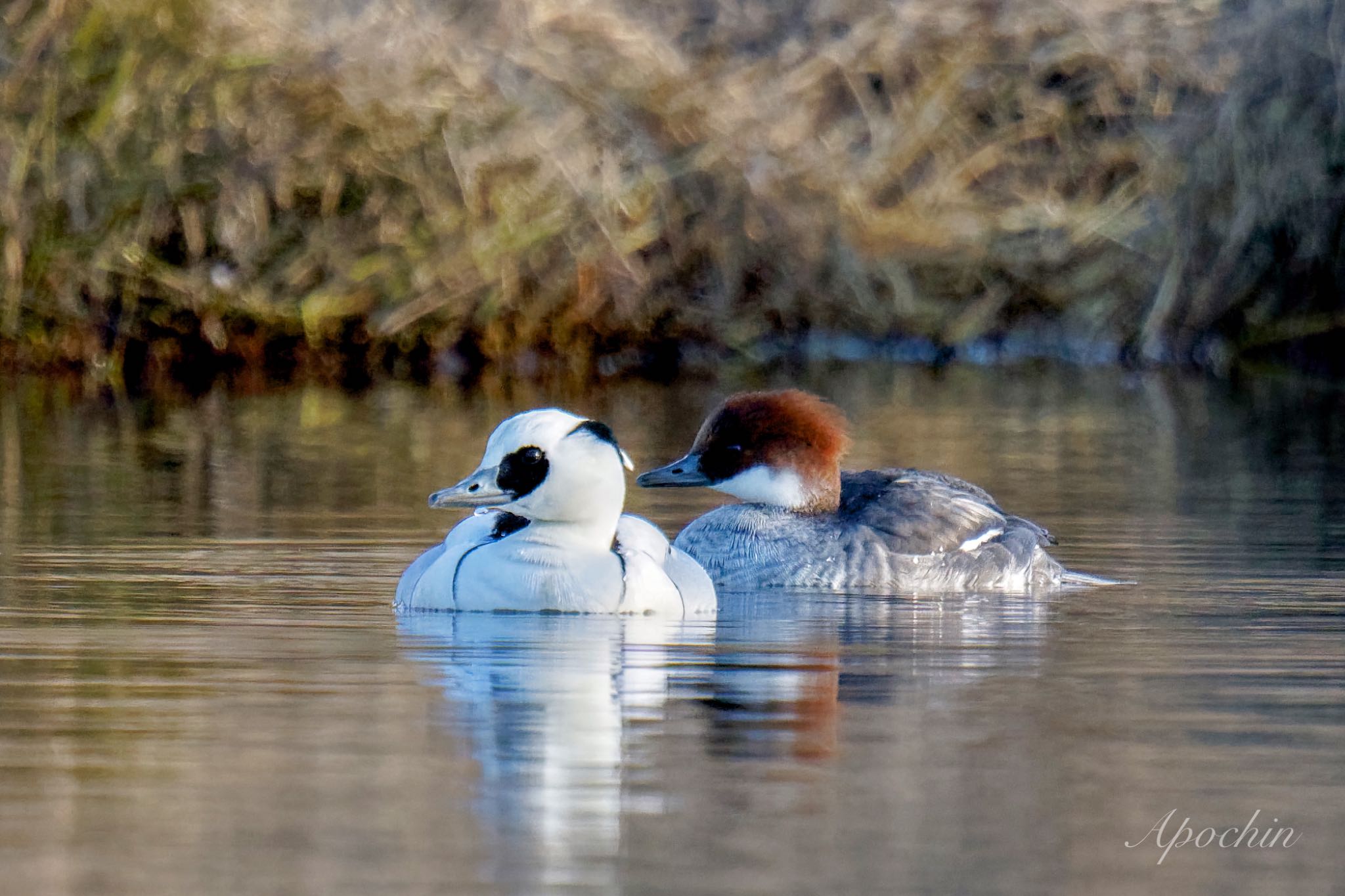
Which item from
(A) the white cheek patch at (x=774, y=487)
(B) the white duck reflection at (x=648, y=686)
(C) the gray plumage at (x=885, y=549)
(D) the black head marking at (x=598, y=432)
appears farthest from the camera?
(A) the white cheek patch at (x=774, y=487)

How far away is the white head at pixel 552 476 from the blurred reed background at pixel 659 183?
1002 centimetres

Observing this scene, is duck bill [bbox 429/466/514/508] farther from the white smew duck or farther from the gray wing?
the gray wing

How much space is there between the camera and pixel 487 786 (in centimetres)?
508

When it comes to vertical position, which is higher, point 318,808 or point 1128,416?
point 1128,416

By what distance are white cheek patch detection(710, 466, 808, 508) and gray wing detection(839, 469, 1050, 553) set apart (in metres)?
0.17

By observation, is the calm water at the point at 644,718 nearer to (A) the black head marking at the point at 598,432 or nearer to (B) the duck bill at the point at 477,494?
(B) the duck bill at the point at 477,494

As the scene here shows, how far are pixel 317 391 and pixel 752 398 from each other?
8907 millimetres

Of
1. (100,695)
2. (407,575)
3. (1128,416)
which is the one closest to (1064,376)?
(1128,416)

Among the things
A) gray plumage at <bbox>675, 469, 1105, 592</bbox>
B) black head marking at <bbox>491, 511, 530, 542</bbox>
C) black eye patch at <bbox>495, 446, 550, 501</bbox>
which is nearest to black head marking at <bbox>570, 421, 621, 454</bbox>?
black eye patch at <bbox>495, 446, 550, 501</bbox>

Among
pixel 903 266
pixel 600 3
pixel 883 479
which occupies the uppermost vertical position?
pixel 600 3

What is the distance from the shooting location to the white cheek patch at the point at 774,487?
30.3 ft

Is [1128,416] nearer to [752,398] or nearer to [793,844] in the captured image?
[752,398]

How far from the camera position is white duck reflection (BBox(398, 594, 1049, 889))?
4.89 metres

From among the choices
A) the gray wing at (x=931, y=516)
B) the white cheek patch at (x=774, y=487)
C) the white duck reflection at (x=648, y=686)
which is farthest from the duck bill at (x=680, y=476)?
the white duck reflection at (x=648, y=686)
